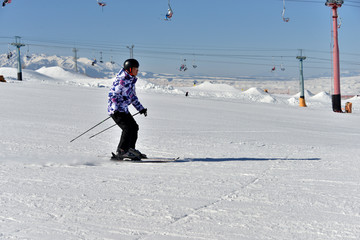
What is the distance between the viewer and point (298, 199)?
4188 mm

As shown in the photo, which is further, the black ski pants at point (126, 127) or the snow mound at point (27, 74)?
the snow mound at point (27, 74)

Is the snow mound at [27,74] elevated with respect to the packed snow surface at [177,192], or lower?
elevated

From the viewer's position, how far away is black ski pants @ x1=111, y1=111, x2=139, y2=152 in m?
6.50

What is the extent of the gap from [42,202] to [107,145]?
14.6 ft

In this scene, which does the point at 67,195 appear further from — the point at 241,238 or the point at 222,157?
the point at 222,157

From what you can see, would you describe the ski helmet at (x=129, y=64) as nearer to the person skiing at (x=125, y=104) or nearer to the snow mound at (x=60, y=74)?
the person skiing at (x=125, y=104)

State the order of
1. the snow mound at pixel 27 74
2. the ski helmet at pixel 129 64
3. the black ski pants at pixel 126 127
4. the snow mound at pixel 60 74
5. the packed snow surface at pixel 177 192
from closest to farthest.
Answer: the packed snow surface at pixel 177 192 < the ski helmet at pixel 129 64 < the black ski pants at pixel 126 127 < the snow mound at pixel 27 74 < the snow mound at pixel 60 74

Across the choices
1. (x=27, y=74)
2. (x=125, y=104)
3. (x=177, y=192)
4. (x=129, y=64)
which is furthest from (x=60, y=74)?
(x=177, y=192)

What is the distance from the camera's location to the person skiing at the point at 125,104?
6445mm

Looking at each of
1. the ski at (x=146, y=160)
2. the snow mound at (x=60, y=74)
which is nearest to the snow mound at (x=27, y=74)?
the snow mound at (x=60, y=74)

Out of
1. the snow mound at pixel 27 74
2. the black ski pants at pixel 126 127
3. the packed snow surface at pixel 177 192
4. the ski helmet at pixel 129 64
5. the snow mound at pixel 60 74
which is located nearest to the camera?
the packed snow surface at pixel 177 192

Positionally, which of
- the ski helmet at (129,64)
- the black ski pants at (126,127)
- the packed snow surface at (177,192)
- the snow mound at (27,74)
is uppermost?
the snow mound at (27,74)

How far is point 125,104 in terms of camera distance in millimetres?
6531

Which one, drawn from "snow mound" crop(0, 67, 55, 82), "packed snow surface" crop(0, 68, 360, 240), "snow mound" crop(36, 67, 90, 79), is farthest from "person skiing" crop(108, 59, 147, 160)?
"snow mound" crop(36, 67, 90, 79)
